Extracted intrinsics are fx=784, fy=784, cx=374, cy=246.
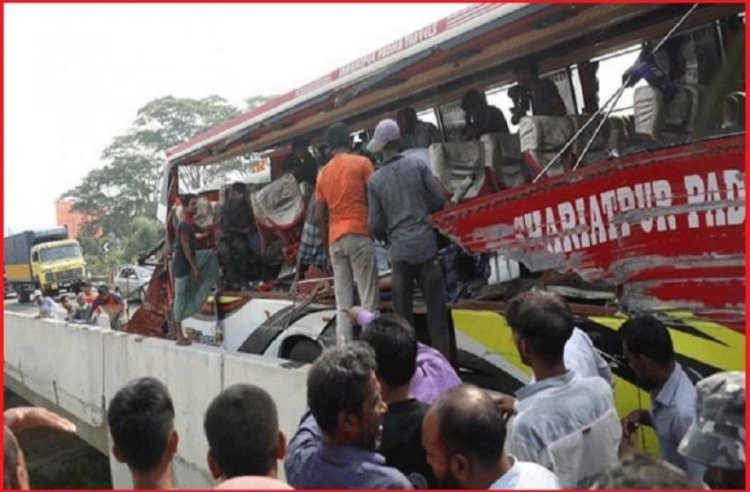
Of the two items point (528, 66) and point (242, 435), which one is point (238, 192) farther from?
point (242, 435)

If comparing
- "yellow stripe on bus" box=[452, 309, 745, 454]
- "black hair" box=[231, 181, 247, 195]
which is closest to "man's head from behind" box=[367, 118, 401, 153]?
"yellow stripe on bus" box=[452, 309, 745, 454]

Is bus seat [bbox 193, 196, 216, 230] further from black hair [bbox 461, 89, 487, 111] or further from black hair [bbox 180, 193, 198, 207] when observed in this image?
black hair [bbox 461, 89, 487, 111]

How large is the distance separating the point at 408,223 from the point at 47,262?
3193 centimetres

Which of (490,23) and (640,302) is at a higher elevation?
(490,23)

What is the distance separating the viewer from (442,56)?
4832mm

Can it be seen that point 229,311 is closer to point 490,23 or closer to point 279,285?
point 279,285

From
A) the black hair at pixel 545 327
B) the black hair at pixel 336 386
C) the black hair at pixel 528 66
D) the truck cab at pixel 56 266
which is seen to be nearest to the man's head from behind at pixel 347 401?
the black hair at pixel 336 386

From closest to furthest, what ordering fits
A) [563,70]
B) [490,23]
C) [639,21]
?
[490,23] → [639,21] → [563,70]

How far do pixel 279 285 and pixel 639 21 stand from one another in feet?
13.4

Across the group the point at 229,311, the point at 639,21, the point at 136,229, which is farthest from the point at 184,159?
the point at 136,229

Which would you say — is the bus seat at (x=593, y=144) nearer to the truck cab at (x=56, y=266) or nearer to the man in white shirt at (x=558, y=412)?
the man in white shirt at (x=558, y=412)

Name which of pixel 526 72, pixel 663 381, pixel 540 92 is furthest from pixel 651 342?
pixel 526 72

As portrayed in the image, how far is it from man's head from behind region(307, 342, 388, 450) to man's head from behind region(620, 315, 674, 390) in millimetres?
1237

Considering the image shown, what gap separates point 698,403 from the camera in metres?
2.22
